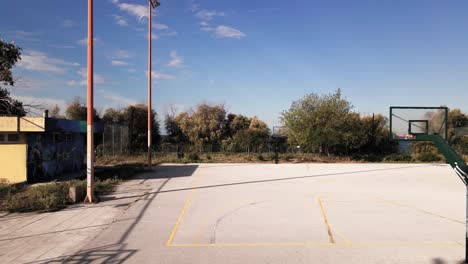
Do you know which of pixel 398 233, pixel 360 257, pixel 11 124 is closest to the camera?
pixel 360 257

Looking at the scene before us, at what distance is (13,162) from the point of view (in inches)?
640

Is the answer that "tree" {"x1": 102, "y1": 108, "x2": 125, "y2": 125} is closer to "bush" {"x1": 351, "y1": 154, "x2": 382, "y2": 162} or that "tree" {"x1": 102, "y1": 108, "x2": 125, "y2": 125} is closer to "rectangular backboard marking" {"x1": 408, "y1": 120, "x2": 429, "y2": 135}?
"bush" {"x1": 351, "y1": 154, "x2": 382, "y2": 162}

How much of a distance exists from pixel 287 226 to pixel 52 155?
14385 mm

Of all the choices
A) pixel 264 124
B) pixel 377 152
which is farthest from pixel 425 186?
pixel 264 124

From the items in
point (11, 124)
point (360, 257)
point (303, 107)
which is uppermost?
point (303, 107)

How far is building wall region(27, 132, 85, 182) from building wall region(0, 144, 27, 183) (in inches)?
9.8

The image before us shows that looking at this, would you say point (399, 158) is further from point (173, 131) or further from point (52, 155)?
point (173, 131)

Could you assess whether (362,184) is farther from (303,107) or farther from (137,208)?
(303,107)

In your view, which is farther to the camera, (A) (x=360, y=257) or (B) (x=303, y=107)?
(B) (x=303, y=107)

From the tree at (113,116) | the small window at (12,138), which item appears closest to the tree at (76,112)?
the tree at (113,116)

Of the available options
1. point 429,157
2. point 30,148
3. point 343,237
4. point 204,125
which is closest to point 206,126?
point 204,125

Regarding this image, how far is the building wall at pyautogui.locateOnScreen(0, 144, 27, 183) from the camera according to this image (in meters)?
16.2

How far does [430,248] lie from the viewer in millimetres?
7625

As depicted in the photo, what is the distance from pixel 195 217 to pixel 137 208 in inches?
92.7
